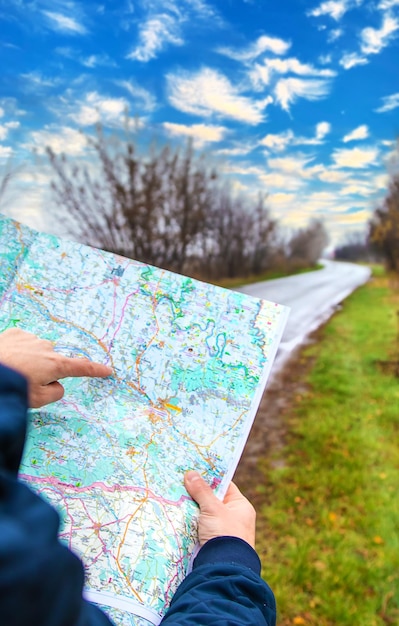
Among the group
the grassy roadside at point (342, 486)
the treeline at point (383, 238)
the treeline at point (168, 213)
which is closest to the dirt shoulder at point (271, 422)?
the grassy roadside at point (342, 486)

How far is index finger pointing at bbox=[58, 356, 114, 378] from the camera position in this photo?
0.85 metres

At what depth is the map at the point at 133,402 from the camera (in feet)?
2.61

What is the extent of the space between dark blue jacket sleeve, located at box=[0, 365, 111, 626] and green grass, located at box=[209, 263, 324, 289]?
238 cm

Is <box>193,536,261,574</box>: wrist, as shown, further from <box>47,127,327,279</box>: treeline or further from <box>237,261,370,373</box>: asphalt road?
<box>237,261,370,373</box>: asphalt road

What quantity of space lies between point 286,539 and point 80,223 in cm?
176

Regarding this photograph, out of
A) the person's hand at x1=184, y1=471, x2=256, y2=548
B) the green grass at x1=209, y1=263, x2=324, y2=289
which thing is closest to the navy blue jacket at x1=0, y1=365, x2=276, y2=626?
the person's hand at x1=184, y1=471, x2=256, y2=548

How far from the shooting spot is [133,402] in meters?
0.94

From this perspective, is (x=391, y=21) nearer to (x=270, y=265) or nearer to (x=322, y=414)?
(x=270, y=265)

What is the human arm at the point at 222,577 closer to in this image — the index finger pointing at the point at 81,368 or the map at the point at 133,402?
the map at the point at 133,402

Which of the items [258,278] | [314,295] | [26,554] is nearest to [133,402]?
[26,554]

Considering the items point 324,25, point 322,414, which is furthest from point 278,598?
point 324,25

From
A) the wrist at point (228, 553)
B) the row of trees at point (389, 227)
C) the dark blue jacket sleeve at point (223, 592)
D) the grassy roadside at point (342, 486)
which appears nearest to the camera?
the dark blue jacket sleeve at point (223, 592)

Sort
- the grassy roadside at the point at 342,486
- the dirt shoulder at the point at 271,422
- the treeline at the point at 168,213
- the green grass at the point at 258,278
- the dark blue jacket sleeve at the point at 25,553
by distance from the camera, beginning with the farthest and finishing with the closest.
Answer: the green grass at the point at 258,278 < the dirt shoulder at the point at 271,422 < the treeline at the point at 168,213 < the grassy roadside at the point at 342,486 < the dark blue jacket sleeve at the point at 25,553

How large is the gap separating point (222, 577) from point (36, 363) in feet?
1.42
